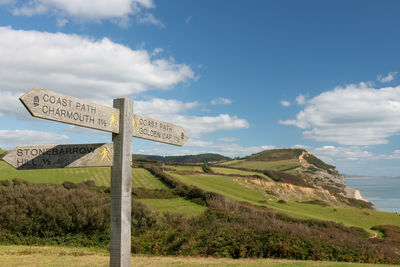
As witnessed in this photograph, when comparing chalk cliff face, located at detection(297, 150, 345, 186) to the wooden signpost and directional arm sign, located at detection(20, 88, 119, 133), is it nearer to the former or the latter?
the wooden signpost

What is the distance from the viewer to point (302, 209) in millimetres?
49219

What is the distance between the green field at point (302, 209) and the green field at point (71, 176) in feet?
23.1

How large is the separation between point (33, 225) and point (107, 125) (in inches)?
792

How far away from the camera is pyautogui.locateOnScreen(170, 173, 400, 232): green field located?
43.3 m

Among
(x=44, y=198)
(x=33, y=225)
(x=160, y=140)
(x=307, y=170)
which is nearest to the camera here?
(x=160, y=140)

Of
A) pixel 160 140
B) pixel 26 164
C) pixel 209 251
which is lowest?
pixel 209 251

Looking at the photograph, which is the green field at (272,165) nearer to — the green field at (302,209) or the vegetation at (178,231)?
the green field at (302,209)

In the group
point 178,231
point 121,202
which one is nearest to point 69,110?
point 121,202

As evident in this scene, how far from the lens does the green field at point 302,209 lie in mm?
43281

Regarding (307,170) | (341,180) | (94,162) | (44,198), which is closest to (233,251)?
(94,162)

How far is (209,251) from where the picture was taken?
14203 mm

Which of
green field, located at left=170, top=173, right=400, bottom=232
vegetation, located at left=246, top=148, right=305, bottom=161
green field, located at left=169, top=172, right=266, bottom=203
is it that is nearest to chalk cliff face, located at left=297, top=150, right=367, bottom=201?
vegetation, located at left=246, top=148, right=305, bottom=161

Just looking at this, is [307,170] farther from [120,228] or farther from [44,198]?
[120,228]

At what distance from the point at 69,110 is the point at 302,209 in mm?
49270
